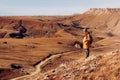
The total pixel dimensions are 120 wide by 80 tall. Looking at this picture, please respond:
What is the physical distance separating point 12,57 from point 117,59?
53956 millimetres

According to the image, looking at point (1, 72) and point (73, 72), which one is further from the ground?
point (73, 72)

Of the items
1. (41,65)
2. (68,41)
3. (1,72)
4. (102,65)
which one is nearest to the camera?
(102,65)

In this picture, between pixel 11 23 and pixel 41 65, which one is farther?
pixel 11 23

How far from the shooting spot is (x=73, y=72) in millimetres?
15523

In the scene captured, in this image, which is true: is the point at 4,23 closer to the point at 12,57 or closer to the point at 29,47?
the point at 29,47

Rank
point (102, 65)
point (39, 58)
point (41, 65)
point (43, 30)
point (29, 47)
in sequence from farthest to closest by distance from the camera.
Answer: point (43, 30), point (29, 47), point (39, 58), point (41, 65), point (102, 65)

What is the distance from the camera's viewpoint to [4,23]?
147000 mm

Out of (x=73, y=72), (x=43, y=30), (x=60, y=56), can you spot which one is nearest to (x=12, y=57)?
(x=60, y=56)

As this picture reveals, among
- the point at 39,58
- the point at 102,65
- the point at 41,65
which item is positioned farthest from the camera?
the point at 39,58

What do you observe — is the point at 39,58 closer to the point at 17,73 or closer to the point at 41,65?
the point at 41,65

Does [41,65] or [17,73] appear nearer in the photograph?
[17,73]

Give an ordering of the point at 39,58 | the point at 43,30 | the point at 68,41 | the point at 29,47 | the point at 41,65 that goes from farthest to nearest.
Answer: the point at 43,30
the point at 68,41
the point at 29,47
the point at 39,58
the point at 41,65

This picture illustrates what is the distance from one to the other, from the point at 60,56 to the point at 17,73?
68.3 feet

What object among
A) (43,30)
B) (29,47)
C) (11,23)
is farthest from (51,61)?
(11,23)
